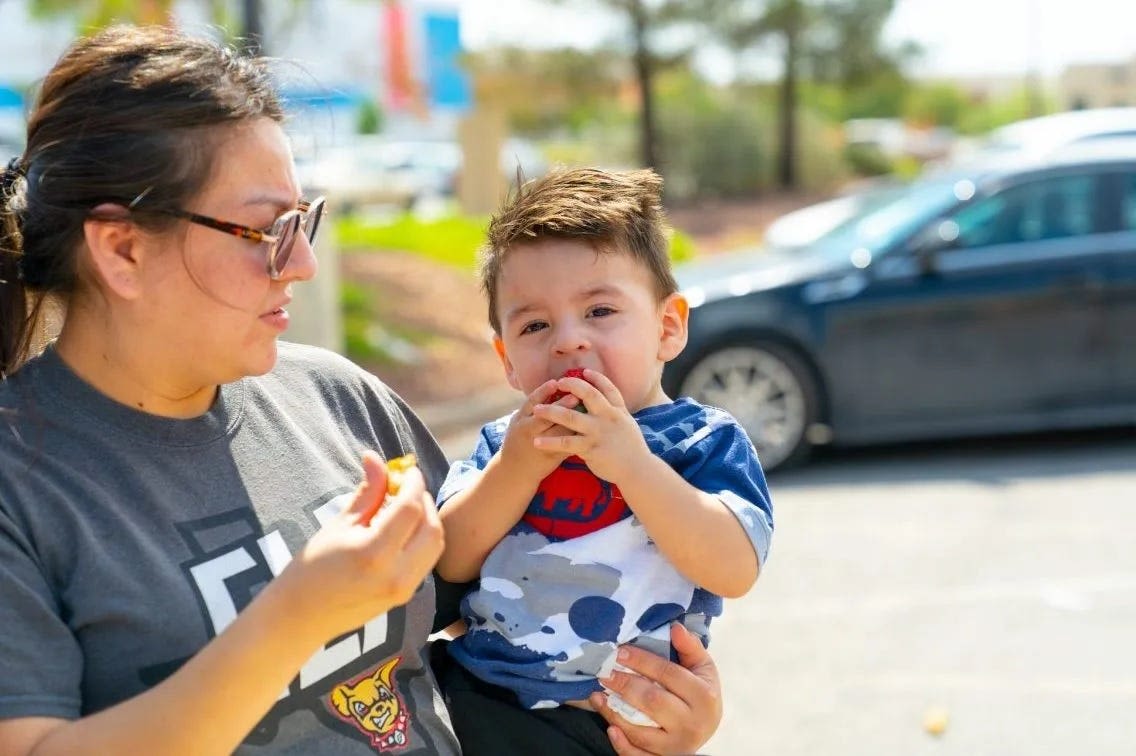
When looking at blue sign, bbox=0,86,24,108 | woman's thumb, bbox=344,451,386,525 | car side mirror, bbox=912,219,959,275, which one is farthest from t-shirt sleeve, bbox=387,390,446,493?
blue sign, bbox=0,86,24,108

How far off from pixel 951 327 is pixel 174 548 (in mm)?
6689

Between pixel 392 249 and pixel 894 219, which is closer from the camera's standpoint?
pixel 894 219

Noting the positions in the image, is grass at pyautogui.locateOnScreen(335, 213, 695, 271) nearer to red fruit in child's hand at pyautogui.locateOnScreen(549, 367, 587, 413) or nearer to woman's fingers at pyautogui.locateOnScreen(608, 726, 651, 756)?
red fruit in child's hand at pyautogui.locateOnScreen(549, 367, 587, 413)

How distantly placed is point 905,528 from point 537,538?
16.3 feet

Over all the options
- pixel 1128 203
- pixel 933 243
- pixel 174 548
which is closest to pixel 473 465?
pixel 174 548

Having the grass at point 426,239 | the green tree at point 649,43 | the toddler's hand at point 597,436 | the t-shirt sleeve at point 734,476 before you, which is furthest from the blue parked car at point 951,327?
the green tree at point 649,43

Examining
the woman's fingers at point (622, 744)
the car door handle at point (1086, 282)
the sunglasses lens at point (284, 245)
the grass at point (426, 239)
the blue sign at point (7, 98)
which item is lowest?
the grass at point (426, 239)

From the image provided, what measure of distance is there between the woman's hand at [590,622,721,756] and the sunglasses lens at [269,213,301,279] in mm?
791

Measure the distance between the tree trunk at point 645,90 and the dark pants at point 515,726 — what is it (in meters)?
24.3

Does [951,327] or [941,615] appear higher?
[951,327]

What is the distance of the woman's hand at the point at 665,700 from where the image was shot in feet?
7.25

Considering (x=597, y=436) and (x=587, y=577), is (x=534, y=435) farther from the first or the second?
(x=587, y=577)

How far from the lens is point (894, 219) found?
8523 mm

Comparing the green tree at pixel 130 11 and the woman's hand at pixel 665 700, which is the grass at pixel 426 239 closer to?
the green tree at pixel 130 11
